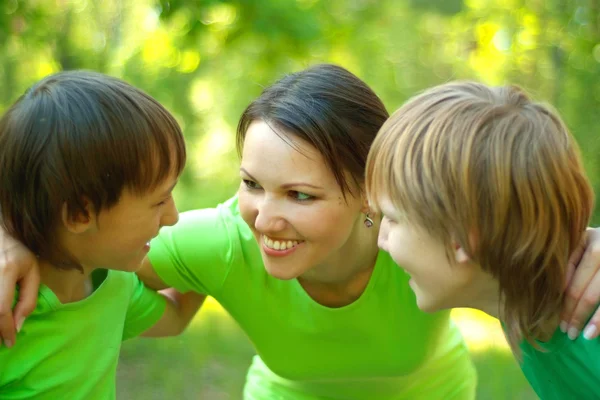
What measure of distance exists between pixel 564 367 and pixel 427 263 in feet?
1.53

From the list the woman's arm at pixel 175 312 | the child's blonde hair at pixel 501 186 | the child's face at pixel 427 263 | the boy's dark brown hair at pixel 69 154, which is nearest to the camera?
the child's blonde hair at pixel 501 186

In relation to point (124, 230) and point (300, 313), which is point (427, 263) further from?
point (124, 230)

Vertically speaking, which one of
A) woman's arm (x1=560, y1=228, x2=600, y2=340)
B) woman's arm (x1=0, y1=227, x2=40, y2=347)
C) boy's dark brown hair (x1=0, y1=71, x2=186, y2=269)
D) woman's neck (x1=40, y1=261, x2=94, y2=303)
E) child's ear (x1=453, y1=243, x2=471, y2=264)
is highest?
boy's dark brown hair (x1=0, y1=71, x2=186, y2=269)

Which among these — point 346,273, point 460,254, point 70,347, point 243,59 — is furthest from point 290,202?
point 243,59

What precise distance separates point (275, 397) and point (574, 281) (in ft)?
4.16

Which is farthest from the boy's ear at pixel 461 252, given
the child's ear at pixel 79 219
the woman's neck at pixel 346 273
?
the child's ear at pixel 79 219

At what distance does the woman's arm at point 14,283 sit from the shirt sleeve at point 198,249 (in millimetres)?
482

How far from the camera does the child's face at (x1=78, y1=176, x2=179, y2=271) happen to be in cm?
222

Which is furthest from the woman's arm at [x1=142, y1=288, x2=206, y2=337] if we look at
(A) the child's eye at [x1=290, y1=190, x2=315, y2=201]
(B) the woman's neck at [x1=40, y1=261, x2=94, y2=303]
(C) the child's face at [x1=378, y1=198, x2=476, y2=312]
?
(C) the child's face at [x1=378, y1=198, x2=476, y2=312]

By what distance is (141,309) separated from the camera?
2625 millimetres

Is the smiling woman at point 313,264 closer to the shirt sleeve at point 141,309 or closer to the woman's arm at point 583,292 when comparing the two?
the shirt sleeve at point 141,309

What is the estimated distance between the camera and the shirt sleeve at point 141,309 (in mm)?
2609

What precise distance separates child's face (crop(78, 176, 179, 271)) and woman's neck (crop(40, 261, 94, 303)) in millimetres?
58

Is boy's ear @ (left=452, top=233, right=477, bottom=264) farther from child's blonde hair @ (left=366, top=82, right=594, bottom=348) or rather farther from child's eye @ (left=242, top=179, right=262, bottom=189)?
child's eye @ (left=242, top=179, right=262, bottom=189)
